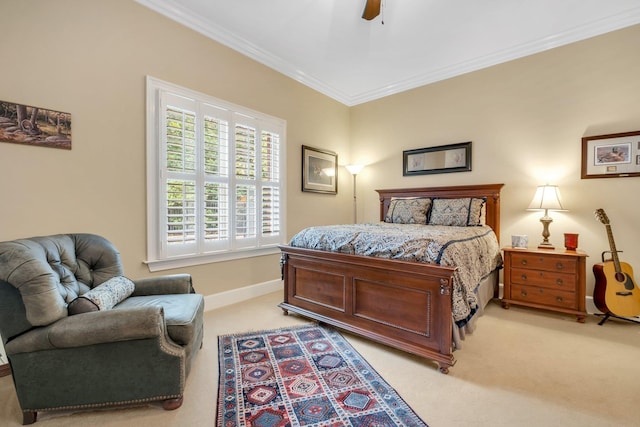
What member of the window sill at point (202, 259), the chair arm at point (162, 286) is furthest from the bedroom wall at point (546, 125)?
the chair arm at point (162, 286)

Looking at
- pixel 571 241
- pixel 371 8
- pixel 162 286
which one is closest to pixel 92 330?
pixel 162 286

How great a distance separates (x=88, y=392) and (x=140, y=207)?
1568 mm

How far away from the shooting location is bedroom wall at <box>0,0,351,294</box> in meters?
2.02

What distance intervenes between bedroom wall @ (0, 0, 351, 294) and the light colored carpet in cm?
113

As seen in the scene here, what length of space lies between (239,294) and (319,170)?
2.21m

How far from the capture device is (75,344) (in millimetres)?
1435

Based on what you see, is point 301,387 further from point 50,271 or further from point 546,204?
point 546,204

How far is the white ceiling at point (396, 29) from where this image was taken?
2.74 m

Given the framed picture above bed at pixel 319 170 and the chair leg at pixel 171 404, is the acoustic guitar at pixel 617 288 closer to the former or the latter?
the framed picture above bed at pixel 319 170

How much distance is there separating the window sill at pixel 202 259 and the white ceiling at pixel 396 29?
241cm

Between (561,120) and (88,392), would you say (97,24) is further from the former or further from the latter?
(561,120)

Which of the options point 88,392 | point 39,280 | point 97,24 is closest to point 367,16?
point 97,24

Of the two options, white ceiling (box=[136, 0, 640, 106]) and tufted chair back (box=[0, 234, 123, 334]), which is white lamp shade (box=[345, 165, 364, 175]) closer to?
white ceiling (box=[136, 0, 640, 106])

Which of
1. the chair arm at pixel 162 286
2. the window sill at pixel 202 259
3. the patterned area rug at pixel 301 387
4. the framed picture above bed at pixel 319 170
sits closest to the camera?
the patterned area rug at pixel 301 387
